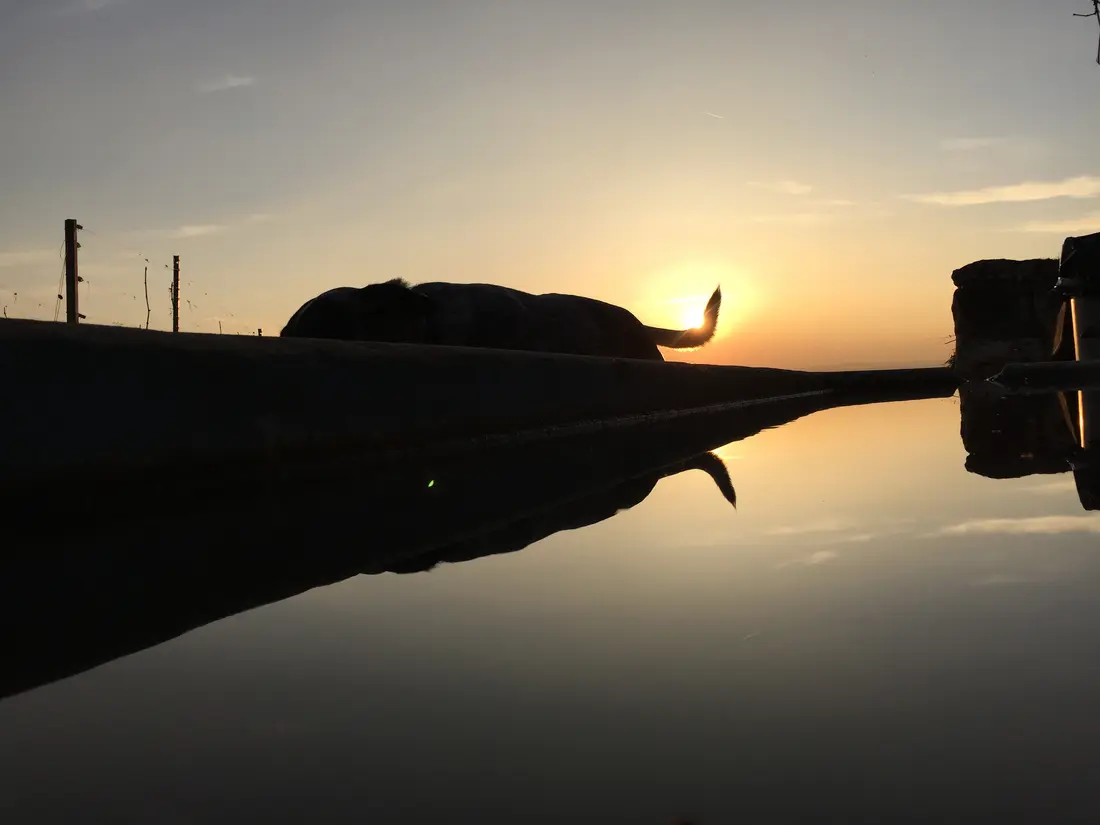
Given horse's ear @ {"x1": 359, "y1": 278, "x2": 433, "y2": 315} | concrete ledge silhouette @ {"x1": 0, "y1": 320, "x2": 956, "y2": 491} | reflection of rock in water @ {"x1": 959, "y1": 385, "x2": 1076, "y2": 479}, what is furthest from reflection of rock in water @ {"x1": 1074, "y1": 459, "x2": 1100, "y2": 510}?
horse's ear @ {"x1": 359, "y1": 278, "x2": 433, "y2": 315}

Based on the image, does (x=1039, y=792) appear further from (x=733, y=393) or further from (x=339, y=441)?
(x=733, y=393)

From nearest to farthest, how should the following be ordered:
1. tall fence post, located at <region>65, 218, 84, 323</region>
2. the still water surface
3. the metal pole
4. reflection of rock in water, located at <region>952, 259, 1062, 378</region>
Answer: the still water surface
the metal pole
reflection of rock in water, located at <region>952, 259, 1062, 378</region>
tall fence post, located at <region>65, 218, 84, 323</region>

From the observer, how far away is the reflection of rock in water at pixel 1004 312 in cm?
1122

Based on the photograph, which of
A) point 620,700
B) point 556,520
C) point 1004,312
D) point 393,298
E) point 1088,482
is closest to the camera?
point 620,700

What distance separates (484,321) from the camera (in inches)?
291

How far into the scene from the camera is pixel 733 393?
836 centimetres

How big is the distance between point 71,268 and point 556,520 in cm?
1870

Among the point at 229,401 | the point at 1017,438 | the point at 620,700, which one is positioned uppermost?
the point at 229,401

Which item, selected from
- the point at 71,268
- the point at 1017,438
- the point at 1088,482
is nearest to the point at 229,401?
the point at 1088,482

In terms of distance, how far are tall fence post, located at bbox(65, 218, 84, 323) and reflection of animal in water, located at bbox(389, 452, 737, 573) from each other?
55.8ft

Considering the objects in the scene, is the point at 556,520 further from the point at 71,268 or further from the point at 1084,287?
the point at 71,268

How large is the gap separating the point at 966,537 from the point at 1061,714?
0.79 meters

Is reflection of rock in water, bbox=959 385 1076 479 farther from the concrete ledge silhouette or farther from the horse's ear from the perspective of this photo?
the horse's ear

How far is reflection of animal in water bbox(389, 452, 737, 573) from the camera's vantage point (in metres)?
1.51
